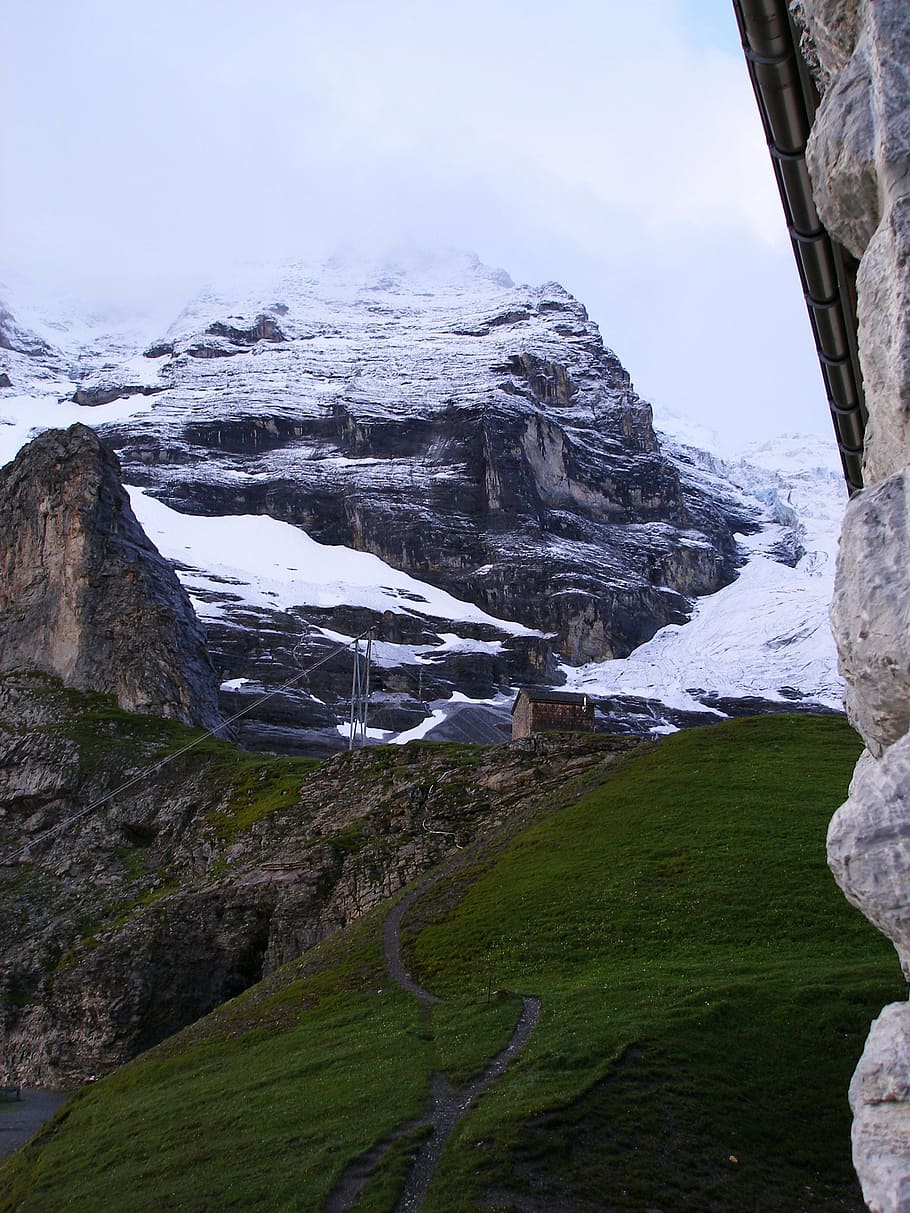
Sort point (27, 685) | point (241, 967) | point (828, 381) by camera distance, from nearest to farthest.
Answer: point (828, 381)
point (241, 967)
point (27, 685)

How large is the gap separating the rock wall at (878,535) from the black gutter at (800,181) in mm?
1057

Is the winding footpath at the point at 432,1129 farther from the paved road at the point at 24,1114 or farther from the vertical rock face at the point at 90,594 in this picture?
the vertical rock face at the point at 90,594

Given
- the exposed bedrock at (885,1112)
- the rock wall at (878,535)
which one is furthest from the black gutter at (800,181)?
the exposed bedrock at (885,1112)

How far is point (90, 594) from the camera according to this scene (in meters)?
83.6

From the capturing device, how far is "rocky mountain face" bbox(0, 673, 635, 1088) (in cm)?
4528

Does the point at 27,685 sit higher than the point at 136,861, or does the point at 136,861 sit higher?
the point at 27,685

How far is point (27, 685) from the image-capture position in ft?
254

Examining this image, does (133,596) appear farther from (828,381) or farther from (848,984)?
(828,381)

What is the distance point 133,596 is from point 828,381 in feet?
257

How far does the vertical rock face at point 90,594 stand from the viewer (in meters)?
78.8

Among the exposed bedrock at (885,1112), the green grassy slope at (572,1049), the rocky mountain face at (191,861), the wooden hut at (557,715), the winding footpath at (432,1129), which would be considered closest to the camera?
the exposed bedrock at (885,1112)

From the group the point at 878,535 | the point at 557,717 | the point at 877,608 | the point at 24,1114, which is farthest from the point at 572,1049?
the point at 557,717

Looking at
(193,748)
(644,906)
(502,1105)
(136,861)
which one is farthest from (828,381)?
(193,748)

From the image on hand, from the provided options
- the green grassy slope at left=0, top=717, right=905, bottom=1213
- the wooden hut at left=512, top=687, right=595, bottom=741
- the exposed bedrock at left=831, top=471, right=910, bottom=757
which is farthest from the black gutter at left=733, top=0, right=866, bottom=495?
the wooden hut at left=512, top=687, right=595, bottom=741
